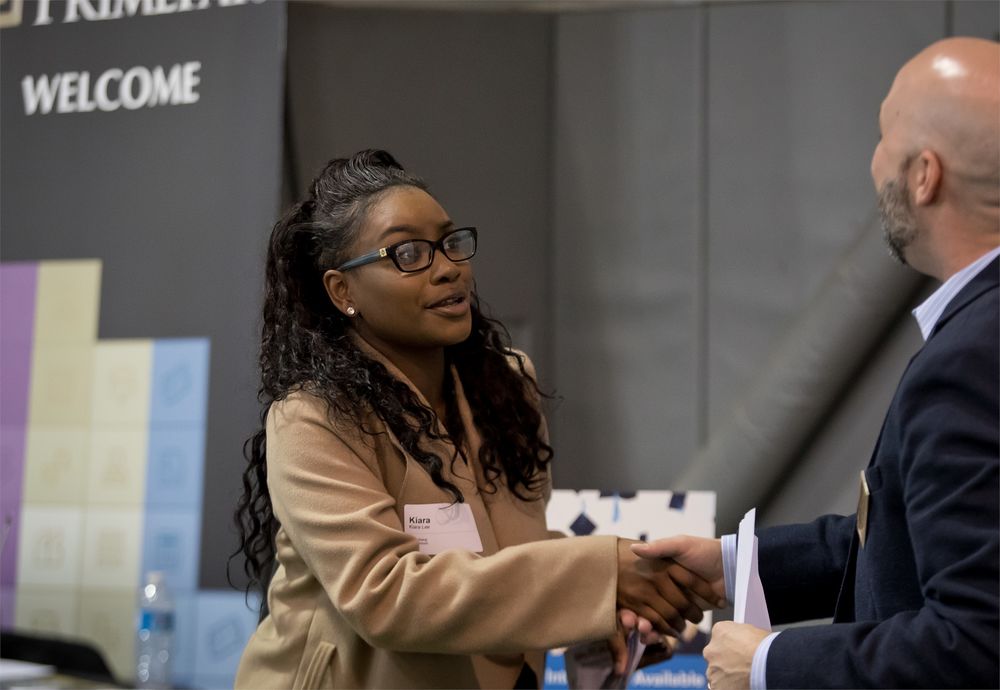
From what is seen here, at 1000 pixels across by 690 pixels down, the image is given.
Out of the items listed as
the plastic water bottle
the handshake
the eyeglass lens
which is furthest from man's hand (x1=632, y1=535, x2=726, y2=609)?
the plastic water bottle

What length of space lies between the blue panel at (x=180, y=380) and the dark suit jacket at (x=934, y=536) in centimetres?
240

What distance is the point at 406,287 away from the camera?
2.10 meters

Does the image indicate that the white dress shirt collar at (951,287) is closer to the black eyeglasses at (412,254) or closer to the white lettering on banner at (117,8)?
the black eyeglasses at (412,254)

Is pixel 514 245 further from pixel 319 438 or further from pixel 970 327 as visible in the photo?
pixel 970 327

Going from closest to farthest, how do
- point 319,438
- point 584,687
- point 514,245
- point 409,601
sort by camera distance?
point 409,601 < point 319,438 < point 584,687 < point 514,245

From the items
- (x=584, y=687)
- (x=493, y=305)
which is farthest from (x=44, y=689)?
(x=493, y=305)

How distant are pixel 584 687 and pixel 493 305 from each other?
6.29 feet

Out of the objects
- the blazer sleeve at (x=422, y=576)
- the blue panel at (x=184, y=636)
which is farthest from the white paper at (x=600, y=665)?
the blue panel at (x=184, y=636)

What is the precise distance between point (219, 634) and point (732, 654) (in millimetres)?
2276

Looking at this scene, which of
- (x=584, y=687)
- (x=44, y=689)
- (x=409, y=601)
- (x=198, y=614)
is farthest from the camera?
(x=198, y=614)

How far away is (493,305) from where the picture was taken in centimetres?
389

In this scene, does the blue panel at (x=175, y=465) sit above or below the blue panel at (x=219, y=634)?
above

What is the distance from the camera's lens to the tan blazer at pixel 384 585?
5.91 ft

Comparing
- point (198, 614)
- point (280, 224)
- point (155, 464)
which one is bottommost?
point (198, 614)
